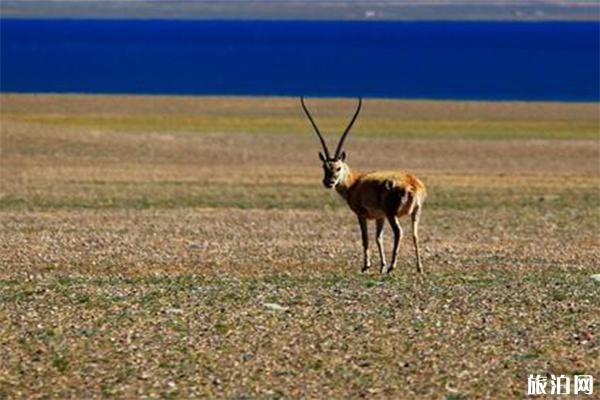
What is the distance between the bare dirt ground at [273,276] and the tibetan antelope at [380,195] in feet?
1.40

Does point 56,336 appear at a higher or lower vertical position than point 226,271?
higher

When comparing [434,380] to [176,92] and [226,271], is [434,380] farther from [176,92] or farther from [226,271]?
[176,92]

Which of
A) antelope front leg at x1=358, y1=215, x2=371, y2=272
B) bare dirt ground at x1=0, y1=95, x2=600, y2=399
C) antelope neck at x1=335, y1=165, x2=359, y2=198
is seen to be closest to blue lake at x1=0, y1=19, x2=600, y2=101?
bare dirt ground at x1=0, y1=95, x2=600, y2=399

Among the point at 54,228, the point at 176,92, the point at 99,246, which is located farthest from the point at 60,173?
the point at 176,92

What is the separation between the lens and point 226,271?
62.5 ft

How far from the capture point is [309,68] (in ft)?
379

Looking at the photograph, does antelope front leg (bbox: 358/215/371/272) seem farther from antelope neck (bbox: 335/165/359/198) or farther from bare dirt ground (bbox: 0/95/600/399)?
antelope neck (bbox: 335/165/359/198)

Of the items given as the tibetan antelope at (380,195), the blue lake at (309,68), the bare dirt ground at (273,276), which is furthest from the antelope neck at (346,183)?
the blue lake at (309,68)

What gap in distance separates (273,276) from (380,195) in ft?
5.31

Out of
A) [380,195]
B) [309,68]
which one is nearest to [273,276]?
[380,195]

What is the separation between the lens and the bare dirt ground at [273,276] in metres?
12.5

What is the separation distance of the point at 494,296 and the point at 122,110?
4575 centimetres

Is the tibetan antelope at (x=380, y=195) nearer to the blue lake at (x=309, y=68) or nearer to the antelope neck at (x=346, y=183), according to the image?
the antelope neck at (x=346, y=183)

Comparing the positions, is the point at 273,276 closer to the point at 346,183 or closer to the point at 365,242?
the point at 365,242
